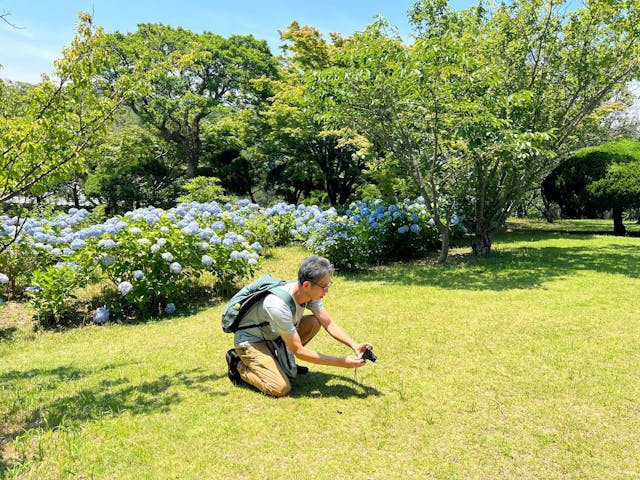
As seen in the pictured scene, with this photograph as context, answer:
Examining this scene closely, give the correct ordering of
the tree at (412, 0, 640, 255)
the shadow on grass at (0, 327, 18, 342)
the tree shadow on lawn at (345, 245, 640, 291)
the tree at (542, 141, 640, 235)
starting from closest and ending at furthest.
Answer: the shadow on grass at (0, 327, 18, 342)
the tree shadow on lawn at (345, 245, 640, 291)
the tree at (412, 0, 640, 255)
the tree at (542, 141, 640, 235)

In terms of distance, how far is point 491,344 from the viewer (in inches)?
172

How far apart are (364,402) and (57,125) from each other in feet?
9.26

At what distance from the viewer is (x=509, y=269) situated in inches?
311

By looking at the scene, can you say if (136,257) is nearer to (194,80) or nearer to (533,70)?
(533,70)

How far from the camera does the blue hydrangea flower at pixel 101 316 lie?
5.67 meters

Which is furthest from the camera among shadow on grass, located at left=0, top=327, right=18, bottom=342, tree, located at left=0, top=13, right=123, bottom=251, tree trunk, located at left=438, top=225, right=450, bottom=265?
tree trunk, located at left=438, top=225, right=450, bottom=265

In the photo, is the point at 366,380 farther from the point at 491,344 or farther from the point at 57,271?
the point at 57,271

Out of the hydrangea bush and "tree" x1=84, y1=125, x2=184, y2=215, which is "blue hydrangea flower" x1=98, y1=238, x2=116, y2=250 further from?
"tree" x1=84, y1=125, x2=184, y2=215

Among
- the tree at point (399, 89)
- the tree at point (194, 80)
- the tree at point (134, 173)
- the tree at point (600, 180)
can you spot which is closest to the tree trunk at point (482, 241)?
the tree at point (399, 89)

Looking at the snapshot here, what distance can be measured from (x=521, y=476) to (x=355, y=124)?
21.0 feet

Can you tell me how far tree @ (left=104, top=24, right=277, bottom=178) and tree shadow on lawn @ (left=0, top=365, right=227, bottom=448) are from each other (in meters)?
15.8

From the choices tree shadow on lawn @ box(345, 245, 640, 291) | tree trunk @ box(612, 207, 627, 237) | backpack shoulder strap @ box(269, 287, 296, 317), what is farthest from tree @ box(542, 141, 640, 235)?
backpack shoulder strap @ box(269, 287, 296, 317)

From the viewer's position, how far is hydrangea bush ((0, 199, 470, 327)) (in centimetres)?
572

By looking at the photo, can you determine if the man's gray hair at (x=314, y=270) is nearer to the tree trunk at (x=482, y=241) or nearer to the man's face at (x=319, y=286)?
the man's face at (x=319, y=286)
